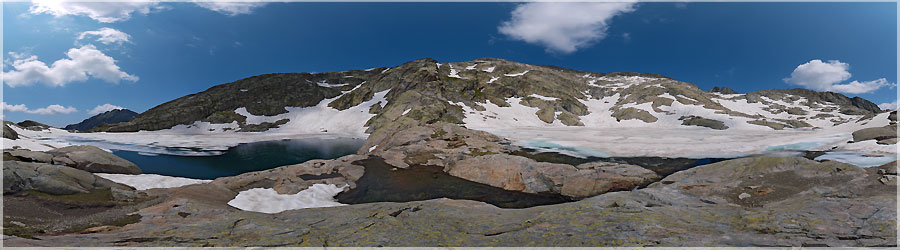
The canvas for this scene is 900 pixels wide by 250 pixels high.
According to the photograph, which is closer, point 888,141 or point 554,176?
point 554,176

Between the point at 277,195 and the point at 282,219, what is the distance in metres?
9.21

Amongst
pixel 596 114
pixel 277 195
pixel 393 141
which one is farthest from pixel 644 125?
pixel 277 195

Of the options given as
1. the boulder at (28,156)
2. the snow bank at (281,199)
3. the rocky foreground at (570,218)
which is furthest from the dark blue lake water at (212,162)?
the rocky foreground at (570,218)

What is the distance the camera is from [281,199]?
57.2ft

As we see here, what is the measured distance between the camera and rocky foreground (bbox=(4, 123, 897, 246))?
23.5 ft

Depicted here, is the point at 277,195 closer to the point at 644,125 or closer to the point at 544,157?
the point at 544,157

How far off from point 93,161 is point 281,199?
644 inches

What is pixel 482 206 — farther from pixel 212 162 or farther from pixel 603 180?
pixel 212 162

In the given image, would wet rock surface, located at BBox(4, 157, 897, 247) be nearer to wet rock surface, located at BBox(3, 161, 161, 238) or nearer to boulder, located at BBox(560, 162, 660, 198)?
wet rock surface, located at BBox(3, 161, 161, 238)

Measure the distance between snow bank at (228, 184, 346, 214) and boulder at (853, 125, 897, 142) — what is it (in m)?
40.2

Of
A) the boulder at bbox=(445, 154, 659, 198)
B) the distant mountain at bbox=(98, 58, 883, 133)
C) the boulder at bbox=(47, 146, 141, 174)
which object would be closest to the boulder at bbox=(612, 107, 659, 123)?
the distant mountain at bbox=(98, 58, 883, 133)

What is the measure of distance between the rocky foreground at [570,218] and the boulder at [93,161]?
635cm

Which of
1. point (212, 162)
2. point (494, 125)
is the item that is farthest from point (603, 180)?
point (494, 125)

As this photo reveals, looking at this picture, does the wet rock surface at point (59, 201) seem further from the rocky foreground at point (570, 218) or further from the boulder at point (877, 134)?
the boulder at point (877, 134)
